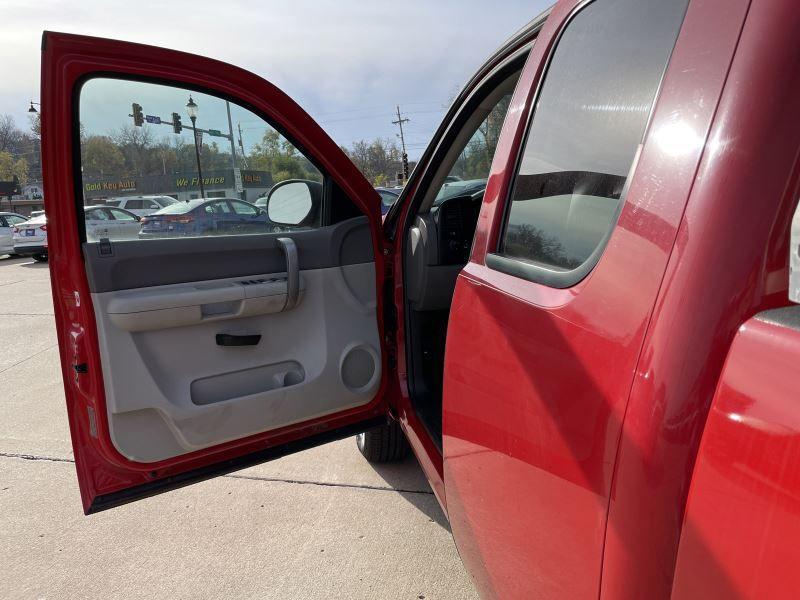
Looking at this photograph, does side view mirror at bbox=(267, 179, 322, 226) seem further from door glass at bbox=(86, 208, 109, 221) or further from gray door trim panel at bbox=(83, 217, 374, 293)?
door glass at bbox=(86, 208, 109, 221)

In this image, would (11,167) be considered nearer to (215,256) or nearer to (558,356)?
(215,256)

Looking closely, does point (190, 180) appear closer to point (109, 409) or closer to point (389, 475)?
point (109, 409)

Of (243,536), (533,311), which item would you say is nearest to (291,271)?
(533,311)

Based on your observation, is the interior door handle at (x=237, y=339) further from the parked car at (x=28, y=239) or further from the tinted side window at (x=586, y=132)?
the parked car at (x=28, y=239)

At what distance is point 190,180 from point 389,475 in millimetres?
1964

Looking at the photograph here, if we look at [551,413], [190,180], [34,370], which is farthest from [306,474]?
[34,370]

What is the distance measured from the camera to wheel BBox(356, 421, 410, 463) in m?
3.11

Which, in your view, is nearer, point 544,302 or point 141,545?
point 544,302

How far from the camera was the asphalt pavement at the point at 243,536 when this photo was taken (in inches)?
92.1

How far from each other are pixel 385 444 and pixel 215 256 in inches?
61.3

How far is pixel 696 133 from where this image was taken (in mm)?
859

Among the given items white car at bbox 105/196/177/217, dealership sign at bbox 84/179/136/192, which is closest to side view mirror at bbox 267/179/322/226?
white car at bbox 105/196/177/217

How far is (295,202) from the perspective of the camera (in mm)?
2396

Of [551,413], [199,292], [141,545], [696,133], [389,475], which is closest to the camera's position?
[696,133]
